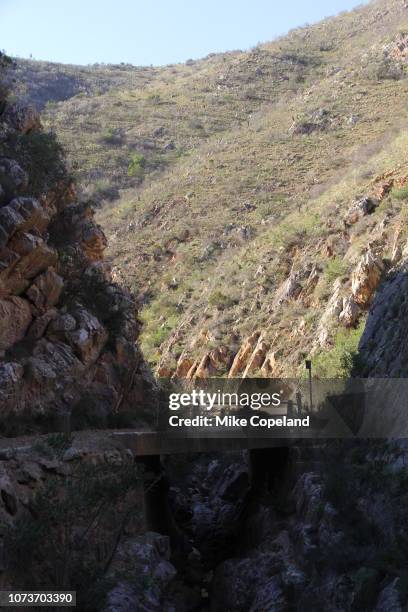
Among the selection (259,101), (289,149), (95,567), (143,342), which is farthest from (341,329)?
(259,101)

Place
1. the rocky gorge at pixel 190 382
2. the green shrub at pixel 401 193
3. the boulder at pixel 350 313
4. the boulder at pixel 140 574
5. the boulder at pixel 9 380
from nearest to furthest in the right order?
the rocky gorge at pixel 190 382 → the boulder at pixel 140 574 → the boulder at pixel 9 380 → the boulder at pixel 350 313 → the green shrub at pixel 401 193

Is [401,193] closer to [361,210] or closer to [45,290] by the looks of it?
[361,210]

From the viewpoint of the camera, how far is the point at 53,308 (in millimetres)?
26984

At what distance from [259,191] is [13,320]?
120 feet

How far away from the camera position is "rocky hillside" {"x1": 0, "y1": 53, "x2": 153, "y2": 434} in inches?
982

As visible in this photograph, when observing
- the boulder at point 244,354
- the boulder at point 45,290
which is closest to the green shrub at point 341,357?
the boulder at point 244,354

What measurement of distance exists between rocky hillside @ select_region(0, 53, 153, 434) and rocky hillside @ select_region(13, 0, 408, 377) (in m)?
8.89

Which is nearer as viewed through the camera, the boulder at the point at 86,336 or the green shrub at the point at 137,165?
the boulder at the point at 86,336

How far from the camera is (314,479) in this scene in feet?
82.3

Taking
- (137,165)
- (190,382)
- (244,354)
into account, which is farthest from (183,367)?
(137,165)

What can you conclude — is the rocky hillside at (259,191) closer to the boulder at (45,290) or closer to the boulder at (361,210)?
the boulder at (361,210)

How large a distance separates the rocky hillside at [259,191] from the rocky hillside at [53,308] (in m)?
8.89

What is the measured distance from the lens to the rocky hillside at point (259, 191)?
40.9m

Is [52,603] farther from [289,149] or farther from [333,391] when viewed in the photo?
[289,149]
